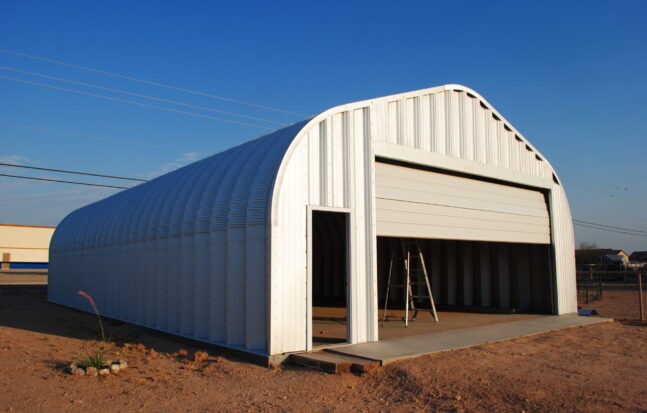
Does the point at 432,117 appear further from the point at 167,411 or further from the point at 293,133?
the point at 167,411

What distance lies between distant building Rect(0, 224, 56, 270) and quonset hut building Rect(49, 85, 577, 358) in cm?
4970

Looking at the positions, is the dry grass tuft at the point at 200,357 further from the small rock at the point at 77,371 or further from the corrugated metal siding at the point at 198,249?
the small rock at the point at 77,371

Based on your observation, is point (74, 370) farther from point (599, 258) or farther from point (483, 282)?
point (599, 258)

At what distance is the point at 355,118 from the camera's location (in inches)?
448

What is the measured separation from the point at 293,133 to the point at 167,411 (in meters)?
5.92

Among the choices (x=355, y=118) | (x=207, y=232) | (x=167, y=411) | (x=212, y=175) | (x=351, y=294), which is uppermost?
(x=355, y=118)

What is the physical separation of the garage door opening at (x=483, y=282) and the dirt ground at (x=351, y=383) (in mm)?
5182

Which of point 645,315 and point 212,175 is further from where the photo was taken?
point 645,315

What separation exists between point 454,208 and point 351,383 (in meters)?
6.89

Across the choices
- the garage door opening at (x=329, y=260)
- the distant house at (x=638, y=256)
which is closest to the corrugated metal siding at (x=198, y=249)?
the garage door opening at (x=329, y=260)

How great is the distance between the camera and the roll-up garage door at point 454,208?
12062 millimetres

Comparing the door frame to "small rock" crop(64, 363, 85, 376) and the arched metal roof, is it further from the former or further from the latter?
"small rock" crop(64, 363, 85, 376)

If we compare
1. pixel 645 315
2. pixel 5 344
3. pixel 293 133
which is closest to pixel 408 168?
pixel 293 133

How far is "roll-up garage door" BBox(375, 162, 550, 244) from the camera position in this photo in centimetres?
1206
